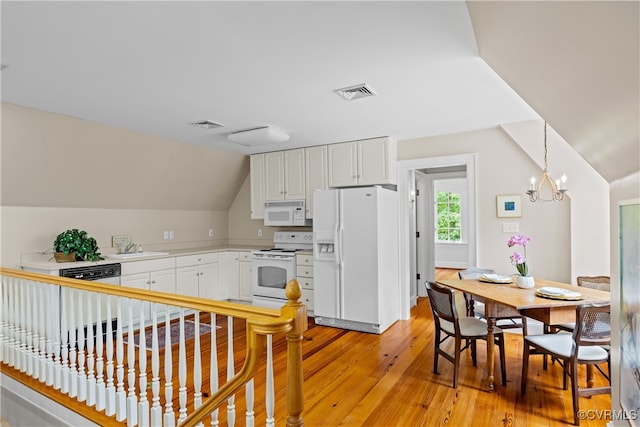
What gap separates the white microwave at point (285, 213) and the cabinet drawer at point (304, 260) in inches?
19.3

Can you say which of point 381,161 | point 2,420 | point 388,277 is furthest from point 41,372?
point 381,161

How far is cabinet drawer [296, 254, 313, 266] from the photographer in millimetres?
4660

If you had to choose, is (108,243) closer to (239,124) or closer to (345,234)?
(239,124)

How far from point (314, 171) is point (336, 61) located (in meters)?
2.60

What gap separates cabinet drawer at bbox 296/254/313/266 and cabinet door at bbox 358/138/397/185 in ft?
3.91

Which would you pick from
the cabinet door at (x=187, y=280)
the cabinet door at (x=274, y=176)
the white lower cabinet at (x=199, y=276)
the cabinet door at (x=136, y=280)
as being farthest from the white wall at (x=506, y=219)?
the cabinet door at (x=136, y=280)

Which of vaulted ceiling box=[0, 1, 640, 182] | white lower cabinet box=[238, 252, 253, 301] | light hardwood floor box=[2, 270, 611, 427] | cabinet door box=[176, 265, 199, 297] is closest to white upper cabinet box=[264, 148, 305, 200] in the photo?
white lower cabinet box=[238, 252, 253, 301]

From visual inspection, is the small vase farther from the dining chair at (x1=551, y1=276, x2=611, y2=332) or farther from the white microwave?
the white microwave

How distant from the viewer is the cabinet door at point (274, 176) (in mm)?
5172

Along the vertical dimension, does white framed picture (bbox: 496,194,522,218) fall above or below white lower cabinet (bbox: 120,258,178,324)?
above

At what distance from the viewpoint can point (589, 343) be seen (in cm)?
230

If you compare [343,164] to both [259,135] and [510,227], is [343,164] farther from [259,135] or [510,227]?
[510,227]

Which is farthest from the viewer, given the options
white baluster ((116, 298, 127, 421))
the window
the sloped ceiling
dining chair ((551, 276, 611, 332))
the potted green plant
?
the window

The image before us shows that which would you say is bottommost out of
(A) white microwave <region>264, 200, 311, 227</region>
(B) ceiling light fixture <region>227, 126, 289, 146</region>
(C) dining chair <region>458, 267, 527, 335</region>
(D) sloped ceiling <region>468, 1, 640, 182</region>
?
(C) dining chair <region>458, 267, 527, 335</region>
